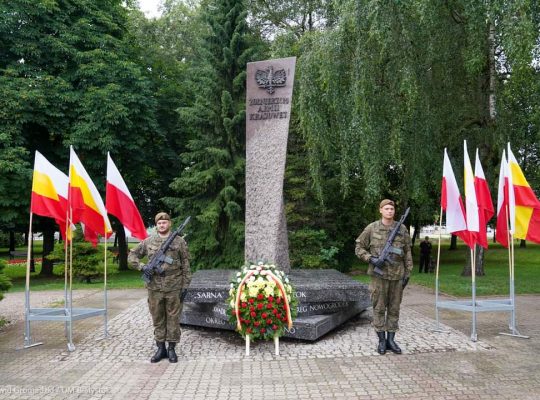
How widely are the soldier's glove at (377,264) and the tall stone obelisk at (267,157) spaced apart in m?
2.17

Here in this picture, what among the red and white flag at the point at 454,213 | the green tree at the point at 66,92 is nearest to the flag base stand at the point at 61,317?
the red and white flag at the point at 454,213

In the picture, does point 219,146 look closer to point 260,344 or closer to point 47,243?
A: point 47,243

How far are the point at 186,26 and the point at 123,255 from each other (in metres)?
13.9

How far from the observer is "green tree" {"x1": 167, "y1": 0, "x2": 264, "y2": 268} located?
53.4 feet

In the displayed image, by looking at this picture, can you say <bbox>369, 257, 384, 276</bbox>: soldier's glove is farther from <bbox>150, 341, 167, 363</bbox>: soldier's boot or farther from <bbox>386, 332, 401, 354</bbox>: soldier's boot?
<bbox>150, 341, 167, 363</bbox>: soldier's boot

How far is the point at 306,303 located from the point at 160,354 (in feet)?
7.45

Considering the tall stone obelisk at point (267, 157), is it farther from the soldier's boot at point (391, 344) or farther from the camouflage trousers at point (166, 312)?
the soldier's boot at point (391, 344)

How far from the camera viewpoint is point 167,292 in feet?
20.3

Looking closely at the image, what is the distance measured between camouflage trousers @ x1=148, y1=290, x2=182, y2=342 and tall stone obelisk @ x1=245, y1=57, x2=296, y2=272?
227cm

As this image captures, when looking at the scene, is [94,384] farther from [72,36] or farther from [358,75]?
[72,36]

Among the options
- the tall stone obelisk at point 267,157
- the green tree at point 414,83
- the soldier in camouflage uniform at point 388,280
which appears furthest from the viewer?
the green tree at point 414,83

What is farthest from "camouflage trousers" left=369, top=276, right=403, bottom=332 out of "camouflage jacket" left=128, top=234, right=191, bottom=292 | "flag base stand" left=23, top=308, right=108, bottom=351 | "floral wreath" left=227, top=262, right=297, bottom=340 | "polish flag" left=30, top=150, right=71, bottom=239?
"polish flag" left=30, top=150, right=71, bottom=239

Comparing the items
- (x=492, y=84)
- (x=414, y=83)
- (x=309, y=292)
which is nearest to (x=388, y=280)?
(x=309, y=292)

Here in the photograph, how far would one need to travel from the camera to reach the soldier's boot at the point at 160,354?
618 centimetres
